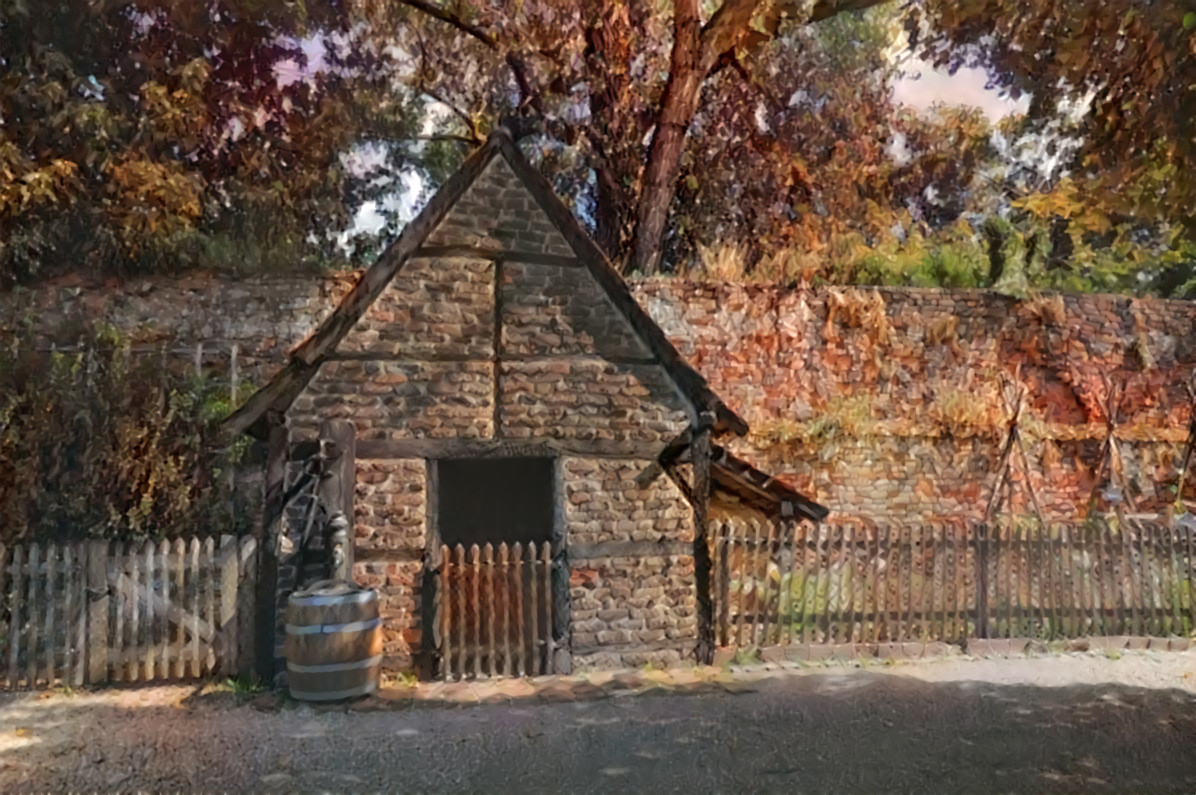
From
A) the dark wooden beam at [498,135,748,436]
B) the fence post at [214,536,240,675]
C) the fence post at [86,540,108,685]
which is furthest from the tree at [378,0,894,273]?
the fence post at [86,540,108,685]

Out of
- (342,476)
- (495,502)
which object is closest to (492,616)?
(342,476)

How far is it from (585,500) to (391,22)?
1122 centimetres

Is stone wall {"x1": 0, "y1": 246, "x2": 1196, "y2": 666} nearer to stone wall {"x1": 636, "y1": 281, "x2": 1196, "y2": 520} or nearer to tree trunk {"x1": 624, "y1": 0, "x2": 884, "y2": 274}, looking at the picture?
stone wall {"x1": 636, "y1": 281, "x2": 1196, "y2": 520}

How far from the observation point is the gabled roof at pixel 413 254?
26.0 feet

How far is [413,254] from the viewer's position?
8.29 m

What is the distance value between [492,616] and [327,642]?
4.93 feet

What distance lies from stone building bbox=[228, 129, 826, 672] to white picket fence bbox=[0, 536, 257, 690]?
2.61 feet

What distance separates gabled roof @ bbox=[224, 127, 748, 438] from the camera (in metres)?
7.93

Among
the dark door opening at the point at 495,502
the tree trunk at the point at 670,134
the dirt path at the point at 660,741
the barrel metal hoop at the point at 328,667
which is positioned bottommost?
the dirt path at the point at 660,741

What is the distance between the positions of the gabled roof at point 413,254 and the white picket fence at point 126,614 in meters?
1.42

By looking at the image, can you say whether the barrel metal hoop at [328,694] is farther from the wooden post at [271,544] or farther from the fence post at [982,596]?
the fence post at [982,596]

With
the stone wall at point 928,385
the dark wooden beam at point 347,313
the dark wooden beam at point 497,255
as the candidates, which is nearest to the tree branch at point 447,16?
the stone wall at point 928,385

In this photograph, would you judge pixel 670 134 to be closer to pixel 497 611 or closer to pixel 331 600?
pixel 497 611

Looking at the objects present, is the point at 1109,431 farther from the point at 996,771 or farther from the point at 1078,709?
the point at 996,771
